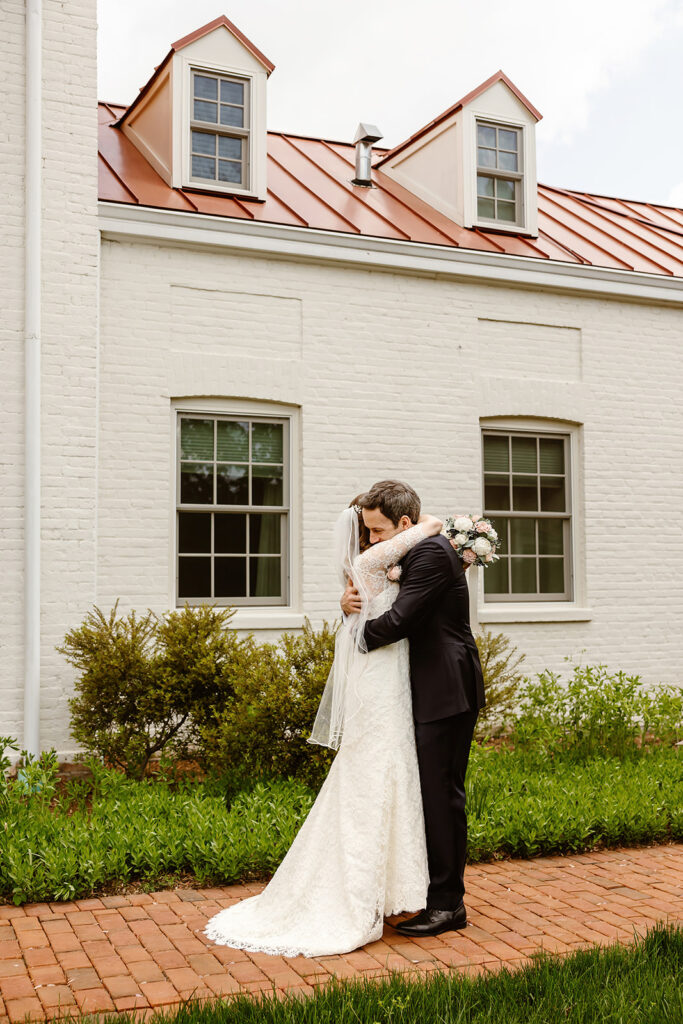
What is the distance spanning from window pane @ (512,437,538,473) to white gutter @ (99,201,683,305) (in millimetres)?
1653

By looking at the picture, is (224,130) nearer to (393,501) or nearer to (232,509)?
(232,509)

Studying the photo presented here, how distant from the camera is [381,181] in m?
12.4

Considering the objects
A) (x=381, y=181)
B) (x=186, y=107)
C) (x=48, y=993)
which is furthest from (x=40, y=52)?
(x=48, y=993)

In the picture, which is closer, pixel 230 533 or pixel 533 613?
pixel 230 533

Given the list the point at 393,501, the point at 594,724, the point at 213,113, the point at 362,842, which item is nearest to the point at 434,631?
the point at 393,501

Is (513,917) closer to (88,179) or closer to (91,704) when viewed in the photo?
(91,704)

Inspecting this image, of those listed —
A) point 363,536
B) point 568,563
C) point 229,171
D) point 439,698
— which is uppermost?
point 229,171

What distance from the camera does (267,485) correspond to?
384 inches

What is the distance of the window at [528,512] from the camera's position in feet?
35.4

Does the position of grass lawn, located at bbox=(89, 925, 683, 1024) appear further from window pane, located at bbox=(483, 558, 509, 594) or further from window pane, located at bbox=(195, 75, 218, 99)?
window pane, located at bbox=(195, 75, 218, 99)

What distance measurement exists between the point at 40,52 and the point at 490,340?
16.6ft

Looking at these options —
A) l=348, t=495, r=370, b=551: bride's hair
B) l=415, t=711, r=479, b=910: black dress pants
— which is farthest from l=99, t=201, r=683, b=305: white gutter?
l=415, t=711, r=479, b=910: black dress pants

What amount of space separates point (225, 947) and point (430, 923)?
0.94m

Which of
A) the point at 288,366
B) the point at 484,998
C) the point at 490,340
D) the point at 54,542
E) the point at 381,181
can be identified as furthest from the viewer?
the point at 381,181
